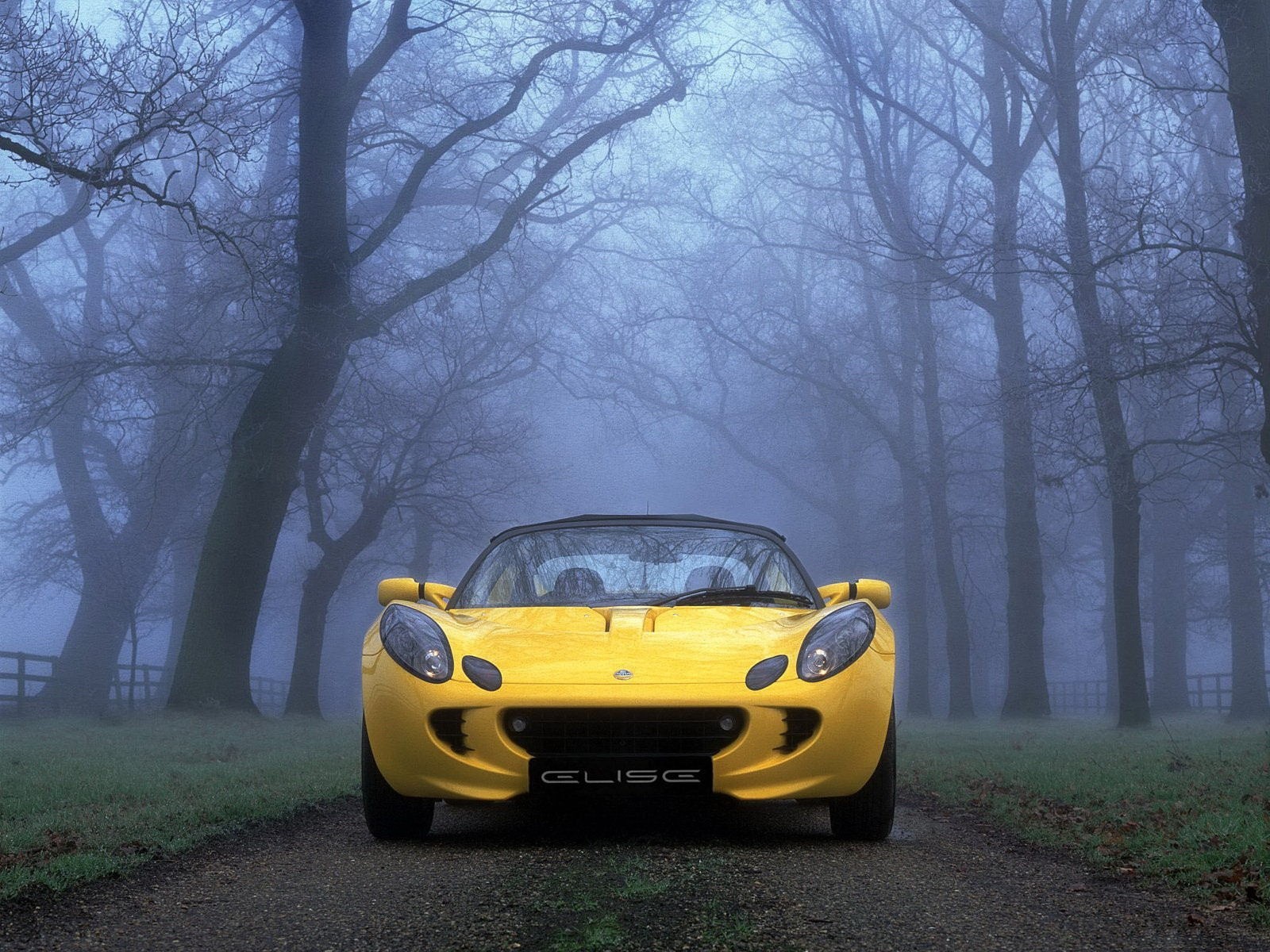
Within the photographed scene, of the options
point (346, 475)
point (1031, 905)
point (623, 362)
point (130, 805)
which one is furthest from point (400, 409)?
point (1031, 905)

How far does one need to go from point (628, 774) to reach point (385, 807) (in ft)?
3.56

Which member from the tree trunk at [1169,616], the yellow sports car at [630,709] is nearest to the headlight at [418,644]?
the yellow sports car at [630,709]

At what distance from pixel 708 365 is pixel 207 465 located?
40.5 ft

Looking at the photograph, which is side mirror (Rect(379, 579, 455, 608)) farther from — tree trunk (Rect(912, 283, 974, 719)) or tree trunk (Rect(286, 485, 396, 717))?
tree trunk (Rect(912, 283, 974, 719))

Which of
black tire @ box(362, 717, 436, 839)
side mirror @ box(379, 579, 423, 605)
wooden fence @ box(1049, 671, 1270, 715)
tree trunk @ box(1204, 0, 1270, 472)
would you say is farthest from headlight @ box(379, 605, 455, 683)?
wooden fence @ box(1049, 671, 1270, 715)

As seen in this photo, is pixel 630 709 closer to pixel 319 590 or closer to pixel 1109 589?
pixel 319 590

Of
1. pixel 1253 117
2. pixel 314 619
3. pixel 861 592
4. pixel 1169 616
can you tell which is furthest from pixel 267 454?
pixel 1169 616

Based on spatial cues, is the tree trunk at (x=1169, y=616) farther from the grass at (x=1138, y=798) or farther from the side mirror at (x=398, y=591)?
the side mirror at (x=398, y=591)

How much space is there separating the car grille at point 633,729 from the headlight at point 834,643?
365 millimetres

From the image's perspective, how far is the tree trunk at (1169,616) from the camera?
89.9 ft

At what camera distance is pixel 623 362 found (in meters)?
31.1

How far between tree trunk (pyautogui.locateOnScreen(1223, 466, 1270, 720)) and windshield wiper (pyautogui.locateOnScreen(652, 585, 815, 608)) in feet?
65.3

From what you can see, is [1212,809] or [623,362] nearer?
[1212,809]

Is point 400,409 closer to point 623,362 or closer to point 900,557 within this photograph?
point 623,362
